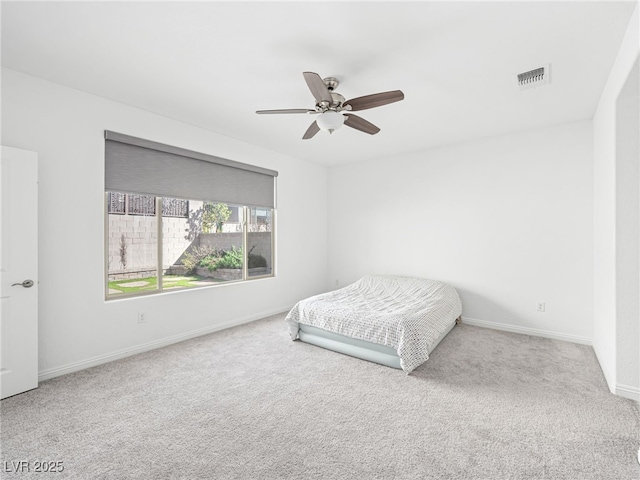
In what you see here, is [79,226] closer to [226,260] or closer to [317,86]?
[226,260]

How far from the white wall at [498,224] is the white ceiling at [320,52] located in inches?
27.4

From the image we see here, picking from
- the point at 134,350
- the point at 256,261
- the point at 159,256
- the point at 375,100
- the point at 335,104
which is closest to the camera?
the point at 375,100

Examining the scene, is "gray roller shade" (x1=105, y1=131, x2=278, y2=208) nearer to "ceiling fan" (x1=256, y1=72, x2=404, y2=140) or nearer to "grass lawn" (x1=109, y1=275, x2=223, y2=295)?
"grass lawn" (x1=109, y1=275, x2=223, y2=295)

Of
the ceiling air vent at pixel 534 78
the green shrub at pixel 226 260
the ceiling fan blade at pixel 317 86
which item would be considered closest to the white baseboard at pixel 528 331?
the ceiling air vent at pixel 534 78

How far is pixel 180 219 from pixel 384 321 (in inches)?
110

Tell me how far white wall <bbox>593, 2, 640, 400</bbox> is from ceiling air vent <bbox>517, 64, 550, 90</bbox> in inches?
17.0

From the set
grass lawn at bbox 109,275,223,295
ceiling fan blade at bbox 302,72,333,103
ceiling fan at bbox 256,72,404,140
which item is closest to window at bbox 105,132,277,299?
grass lawn at bbox 109,275,223,295

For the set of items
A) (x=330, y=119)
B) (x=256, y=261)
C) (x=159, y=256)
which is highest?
(x=330, y=119)

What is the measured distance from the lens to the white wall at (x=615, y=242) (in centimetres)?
231

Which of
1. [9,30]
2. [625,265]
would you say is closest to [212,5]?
[9,30]

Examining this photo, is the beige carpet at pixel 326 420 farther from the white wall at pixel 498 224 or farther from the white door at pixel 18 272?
the white wall at pixel 498 224

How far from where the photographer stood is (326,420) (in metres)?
2.16

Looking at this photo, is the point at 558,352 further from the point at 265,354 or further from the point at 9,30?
the point at 9,30

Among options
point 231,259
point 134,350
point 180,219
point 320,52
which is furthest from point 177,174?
point 320,52
